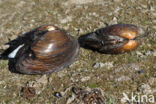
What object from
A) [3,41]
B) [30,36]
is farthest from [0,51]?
[30,36]

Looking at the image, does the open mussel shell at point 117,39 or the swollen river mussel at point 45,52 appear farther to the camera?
the open mussel shell at point 117,39

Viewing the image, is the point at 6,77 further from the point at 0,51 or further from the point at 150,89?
the point at 150,89

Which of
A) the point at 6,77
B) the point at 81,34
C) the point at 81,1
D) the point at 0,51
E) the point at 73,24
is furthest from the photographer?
the point at 81,1

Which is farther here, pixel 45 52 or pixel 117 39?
pixel 117 39

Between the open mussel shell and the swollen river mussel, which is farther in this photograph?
the open mussel shell
